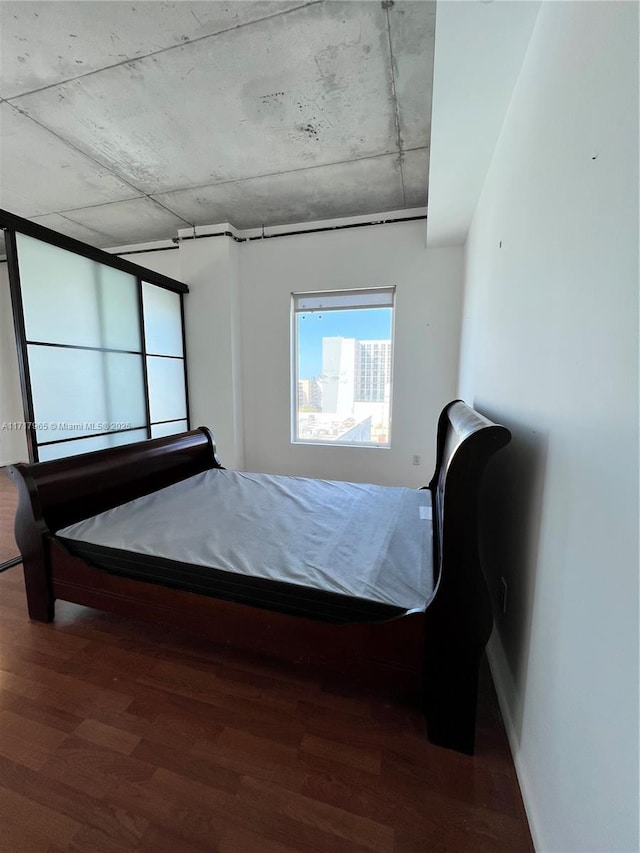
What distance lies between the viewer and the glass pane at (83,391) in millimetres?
2559

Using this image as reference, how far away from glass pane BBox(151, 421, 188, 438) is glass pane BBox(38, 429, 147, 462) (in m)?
0.13

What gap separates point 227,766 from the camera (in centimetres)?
111

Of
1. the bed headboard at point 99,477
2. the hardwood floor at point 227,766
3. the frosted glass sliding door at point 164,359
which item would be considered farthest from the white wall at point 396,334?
the hardwood floor at point 227,766

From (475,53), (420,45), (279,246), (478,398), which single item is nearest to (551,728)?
(478,398)

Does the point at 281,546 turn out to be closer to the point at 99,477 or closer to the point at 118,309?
the point at 99,477

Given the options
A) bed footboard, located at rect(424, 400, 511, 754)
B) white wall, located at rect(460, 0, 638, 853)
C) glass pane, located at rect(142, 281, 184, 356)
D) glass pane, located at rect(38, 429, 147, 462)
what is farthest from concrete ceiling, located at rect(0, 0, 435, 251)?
glass pane, located at rect(38, 429, 147, 462)

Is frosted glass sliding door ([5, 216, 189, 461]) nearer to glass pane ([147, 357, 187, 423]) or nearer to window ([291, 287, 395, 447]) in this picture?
glass pane ([147, 357, 187, 423])

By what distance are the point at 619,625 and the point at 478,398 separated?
1784mm

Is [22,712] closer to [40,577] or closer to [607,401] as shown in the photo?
[40,577]

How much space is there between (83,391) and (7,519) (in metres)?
1.43

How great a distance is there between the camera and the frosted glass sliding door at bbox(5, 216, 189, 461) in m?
2.46

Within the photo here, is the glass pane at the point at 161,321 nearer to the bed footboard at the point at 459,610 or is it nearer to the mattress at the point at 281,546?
the mattress at the point at 281,546

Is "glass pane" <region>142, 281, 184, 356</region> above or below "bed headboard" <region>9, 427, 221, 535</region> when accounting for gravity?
above

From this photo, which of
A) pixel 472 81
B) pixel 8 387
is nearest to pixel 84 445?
pixel 8 387
